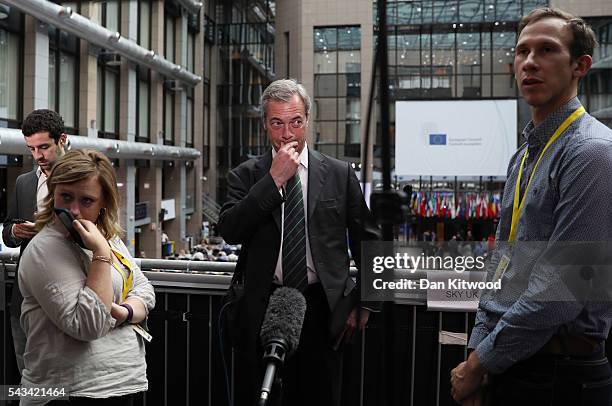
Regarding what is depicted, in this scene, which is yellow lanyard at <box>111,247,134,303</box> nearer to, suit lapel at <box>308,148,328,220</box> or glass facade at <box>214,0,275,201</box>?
suit lapel at <box>308,148,328,220</box>

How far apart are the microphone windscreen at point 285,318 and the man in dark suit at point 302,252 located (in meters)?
0.11

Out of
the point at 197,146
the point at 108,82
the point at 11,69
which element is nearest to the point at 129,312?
the point at 11,69

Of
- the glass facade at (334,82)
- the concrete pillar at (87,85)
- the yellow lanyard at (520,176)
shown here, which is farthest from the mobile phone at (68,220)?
the concrete pillar at (87,85)

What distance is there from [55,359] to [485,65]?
18.8ft

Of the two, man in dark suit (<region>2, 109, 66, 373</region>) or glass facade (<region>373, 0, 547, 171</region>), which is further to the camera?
glass facade (<region>373, 0, 547, 171</region>)

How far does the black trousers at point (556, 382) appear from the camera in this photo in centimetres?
90

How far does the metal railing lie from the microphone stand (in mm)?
910

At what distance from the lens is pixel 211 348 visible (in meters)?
1.99

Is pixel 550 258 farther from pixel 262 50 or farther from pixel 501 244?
pixel 262 50

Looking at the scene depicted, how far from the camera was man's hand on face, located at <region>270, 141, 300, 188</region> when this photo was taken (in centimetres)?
120

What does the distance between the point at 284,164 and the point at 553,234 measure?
22.0 inches

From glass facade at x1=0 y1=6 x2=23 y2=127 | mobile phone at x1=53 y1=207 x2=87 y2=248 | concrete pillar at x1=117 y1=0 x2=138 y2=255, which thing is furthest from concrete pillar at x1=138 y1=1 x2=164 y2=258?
mobile phone at x1=53 y1=207 x2=87 y2=248

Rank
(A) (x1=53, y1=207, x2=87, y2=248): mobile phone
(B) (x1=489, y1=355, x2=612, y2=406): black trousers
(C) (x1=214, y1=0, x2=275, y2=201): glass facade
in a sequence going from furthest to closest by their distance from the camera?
(C) (x1=214, y1=0, x2=275, y2=201): glass facade
(A) (x1=53, y1=207, x2=87, y2=248): mobile phone
(B) (x1=489, y1=355, x2=612, y2=406): black trousers

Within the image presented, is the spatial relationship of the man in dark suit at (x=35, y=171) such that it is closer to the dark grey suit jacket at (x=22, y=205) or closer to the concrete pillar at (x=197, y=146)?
the dark grey suit jacket at (x=22, y=205)
